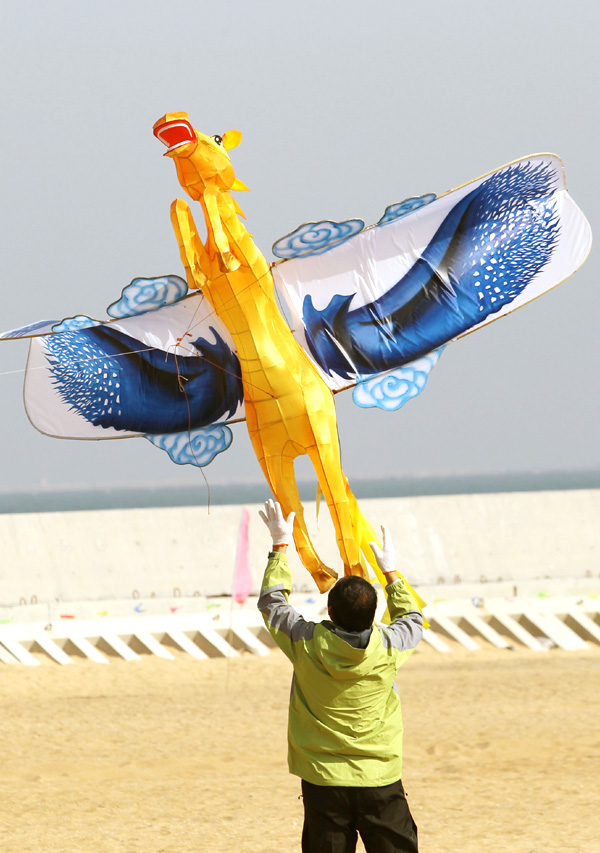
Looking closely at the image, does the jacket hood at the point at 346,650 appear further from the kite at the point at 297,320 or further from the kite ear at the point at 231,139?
the kite ear at the point at 231,139

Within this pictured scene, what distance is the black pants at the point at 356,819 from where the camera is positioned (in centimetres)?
449

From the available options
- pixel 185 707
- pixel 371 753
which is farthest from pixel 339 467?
pixel 185 707

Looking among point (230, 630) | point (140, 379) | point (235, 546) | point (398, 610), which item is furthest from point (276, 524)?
point (235, 546)

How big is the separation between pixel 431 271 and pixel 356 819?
10.6 ft

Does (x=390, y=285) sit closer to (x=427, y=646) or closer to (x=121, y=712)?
(x=121, y=712)

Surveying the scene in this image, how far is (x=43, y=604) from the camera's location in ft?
50.1

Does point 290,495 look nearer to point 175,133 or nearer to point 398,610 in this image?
point 398,610

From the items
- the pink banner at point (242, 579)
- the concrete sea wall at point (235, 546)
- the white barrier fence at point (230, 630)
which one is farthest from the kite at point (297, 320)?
the pink banner at point (242, 579)

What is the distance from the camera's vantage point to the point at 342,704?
4.48m

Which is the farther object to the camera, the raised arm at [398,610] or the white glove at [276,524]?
the white glove at [276,524]

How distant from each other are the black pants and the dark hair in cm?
76

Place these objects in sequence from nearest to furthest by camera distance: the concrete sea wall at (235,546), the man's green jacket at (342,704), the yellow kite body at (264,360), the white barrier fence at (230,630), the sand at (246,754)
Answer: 1. the man's green jacket at (342,704)
2. the yellow kite body at (264,360)
3. the sand at (246,754)
4. the white barrier fence at (230,630)
5. the concrete sea wall at (235,546)

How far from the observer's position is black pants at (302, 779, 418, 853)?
14.7 ft

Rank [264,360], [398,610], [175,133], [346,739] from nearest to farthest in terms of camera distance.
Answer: [346,739] < [398,610] < [175,133] < [264,360]
